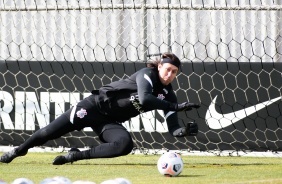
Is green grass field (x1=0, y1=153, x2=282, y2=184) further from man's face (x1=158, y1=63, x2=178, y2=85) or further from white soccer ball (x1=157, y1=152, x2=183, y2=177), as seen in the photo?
man's face (x1=158, y1=63, x2=178, y2=85)

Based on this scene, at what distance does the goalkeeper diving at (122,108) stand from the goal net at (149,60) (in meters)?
2.53

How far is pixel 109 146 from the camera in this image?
9.61 metres

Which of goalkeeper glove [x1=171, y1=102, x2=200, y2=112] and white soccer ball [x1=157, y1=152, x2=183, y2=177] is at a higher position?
goalkeeper glove [x1=171, y1=102, x2=200, y2=112]

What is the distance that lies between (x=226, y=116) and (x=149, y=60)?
1.41m

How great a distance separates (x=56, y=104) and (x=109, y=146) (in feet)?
11.4

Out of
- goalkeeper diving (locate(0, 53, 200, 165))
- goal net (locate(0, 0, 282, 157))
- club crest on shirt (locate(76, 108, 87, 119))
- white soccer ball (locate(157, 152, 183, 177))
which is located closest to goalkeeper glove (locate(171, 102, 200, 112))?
goalkeeper diving (locate(0, 53, 200, 165))

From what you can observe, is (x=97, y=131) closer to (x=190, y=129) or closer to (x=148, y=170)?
(x=148, y=170)

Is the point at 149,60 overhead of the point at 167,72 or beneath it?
overhead

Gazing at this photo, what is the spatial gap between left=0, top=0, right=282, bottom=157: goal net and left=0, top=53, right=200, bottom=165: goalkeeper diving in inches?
99.6

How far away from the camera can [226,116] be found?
485 inches

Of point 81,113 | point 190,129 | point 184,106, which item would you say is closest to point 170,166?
point 190,129

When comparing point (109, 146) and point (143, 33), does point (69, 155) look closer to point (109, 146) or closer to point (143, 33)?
point (109, 146)

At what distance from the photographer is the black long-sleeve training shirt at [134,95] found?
31.0 ft

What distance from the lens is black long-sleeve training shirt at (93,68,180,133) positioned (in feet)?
31.0
